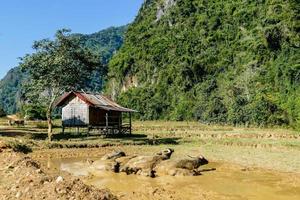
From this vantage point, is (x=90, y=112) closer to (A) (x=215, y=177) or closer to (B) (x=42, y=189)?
(A) (x=215, y=177)

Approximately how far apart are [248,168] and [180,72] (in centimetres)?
8128

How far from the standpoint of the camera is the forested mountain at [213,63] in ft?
235

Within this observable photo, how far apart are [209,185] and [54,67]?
2179 centimetres

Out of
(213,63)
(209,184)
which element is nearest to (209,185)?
(209,184)

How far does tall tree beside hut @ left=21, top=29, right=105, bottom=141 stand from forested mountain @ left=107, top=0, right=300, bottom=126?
27992 mm

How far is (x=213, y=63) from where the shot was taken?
325 feet

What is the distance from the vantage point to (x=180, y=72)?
100562mm

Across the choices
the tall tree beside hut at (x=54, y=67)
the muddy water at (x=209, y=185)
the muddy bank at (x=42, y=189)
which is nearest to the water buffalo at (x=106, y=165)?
the muddy water at (x=209, y=185)

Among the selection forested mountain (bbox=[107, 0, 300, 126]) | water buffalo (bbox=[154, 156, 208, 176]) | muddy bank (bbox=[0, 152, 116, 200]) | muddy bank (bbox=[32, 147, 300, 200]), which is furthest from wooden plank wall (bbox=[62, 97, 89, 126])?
muddy bank (bbox=[0, 152, 116, 200])

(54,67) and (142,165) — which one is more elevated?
(54,67)

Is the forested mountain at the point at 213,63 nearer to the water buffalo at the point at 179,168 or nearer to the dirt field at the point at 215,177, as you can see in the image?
the dirt field at the point at 215,177

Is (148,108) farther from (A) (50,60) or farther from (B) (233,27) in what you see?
(A) (50,60)

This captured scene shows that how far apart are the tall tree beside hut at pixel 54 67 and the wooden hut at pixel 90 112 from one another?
6.78 m

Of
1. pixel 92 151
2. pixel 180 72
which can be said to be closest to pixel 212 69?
pixel 180 72
